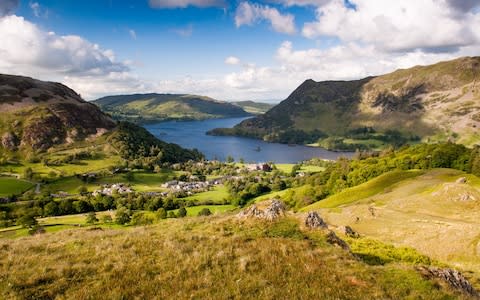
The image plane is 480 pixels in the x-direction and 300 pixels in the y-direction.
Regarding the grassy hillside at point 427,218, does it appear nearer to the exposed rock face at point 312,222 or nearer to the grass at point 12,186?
the exposed rock face at point 312,222

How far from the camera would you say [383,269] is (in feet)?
55.3

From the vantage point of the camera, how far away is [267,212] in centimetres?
2403

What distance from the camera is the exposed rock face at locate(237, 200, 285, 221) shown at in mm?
23689


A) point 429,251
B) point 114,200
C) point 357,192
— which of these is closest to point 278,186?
point 114,200

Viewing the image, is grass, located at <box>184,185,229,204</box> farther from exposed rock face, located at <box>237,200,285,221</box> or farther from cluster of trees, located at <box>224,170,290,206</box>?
exposed rock face, located at <box>237,200,285,221</box>

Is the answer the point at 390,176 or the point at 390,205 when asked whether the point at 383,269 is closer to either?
the point at 390,205

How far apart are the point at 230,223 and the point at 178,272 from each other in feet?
31.0

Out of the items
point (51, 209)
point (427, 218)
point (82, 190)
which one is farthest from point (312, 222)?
point (82, 190)

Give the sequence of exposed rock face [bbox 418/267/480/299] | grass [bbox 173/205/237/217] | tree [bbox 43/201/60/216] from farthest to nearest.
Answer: grass [bbox 173/205/237/217] → tree [bbox 43/201/60/216] → exposed rock face [bbox 418/267/480/299]

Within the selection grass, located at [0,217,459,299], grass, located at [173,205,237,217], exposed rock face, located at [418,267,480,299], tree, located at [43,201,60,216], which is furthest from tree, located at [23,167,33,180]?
exposed rock face, located at [418,267,480,299]

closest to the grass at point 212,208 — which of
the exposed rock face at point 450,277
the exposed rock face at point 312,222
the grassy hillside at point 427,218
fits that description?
the grassy hillside at point 427,218

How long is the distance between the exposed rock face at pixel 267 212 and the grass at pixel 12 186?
162051 mm

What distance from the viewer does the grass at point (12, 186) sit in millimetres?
150500

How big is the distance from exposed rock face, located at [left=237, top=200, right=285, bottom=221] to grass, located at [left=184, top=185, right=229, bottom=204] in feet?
413
